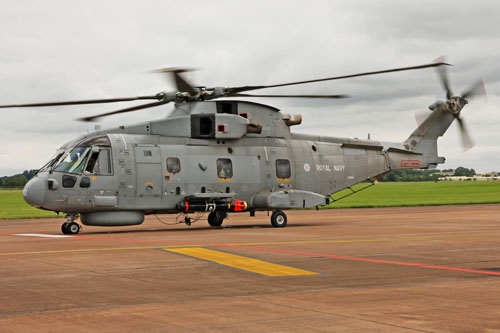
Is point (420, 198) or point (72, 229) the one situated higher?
point (420, 198)

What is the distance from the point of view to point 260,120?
29906 mm

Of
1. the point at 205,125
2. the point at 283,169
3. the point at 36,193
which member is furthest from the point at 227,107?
the point at 36,193

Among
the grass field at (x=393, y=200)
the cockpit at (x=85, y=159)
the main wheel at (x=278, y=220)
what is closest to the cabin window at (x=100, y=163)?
the cockpit at (x=85, y=159)

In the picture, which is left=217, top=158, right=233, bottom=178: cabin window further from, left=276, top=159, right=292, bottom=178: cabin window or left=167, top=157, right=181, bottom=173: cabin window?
left=276, top=159, right=292, bottom=178: cabin window

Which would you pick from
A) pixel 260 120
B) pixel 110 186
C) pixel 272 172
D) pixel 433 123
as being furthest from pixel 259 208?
pixel 433 123

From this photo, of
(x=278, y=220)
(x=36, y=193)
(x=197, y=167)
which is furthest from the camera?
(x=278, y=220)

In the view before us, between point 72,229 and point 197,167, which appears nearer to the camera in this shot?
point 72,229

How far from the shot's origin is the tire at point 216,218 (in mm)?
30375

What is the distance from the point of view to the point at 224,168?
1133 inches

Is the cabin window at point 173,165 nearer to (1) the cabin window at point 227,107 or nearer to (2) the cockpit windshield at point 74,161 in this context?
(1) the cabin window at point 227,107

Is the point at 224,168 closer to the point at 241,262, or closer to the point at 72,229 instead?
the point at 72,229

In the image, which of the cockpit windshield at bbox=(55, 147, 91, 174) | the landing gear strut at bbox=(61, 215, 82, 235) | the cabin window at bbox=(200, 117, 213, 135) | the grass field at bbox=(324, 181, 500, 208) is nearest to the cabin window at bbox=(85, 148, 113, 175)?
the cockpit windshield at bbox=(55, 147, 91, 174)

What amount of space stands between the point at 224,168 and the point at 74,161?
6.65m

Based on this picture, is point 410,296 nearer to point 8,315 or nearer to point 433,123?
point 8,315
